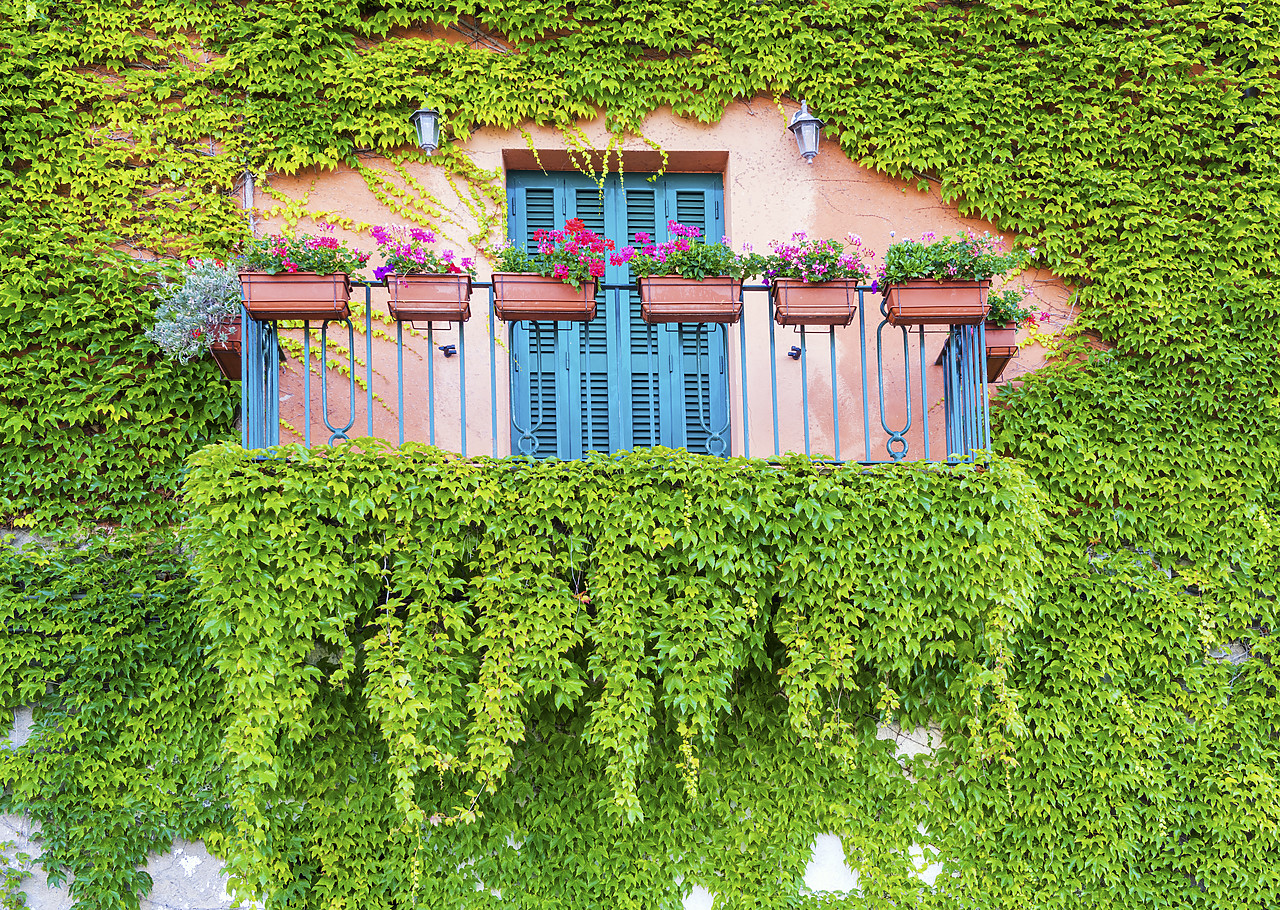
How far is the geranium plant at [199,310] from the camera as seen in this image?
6.29m

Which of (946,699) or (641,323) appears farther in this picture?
(641,323)

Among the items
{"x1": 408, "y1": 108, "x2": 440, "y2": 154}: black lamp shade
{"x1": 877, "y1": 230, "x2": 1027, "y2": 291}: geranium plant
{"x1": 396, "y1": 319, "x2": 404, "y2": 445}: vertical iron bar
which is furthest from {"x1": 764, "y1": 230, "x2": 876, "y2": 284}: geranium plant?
{"x1": 408, "y1": 108, "x2": 440, "y2": 154}: black lamp shade

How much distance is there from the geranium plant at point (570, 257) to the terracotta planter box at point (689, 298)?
0.26m

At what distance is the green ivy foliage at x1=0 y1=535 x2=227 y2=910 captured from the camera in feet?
19.6

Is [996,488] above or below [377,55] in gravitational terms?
below

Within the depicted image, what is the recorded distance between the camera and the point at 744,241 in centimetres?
741

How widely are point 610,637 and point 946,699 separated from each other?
6.23ft

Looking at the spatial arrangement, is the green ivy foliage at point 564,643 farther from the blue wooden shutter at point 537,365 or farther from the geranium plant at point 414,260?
the blue wooden shutter at point 537,365

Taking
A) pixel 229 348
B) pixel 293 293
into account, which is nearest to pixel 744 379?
pixel 293 293

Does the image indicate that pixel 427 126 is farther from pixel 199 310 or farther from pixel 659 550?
pixel 659 550

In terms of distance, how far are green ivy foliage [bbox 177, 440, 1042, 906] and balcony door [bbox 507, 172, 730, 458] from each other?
4.20 ft

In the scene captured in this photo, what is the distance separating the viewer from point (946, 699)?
627 centimetres

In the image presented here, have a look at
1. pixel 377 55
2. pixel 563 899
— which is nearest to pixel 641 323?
pixel 377 55

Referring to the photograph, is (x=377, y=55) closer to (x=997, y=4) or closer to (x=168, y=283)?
(x=168, y=283)
